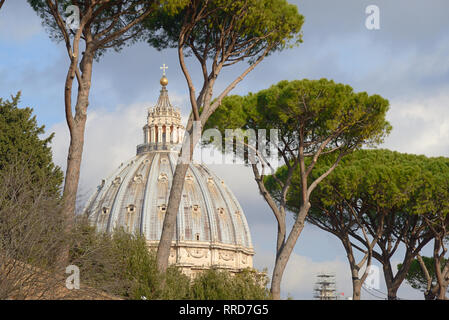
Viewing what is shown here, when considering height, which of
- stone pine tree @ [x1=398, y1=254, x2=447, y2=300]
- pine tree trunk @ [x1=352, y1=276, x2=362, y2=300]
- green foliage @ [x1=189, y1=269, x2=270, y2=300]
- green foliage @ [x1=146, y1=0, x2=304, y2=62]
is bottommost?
green foliage @ [x1=189, y1=269, x2=270, y2=300]

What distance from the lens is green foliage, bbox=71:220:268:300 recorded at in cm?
1146

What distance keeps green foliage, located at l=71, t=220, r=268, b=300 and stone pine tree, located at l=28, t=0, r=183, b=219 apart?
79cm

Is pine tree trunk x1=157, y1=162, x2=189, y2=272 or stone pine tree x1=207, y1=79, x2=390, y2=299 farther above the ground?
stone pine tree x1=207, y1=79, x2=390, y2=299

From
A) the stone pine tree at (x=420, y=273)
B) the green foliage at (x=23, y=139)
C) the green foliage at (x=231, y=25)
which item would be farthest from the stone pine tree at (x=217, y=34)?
the stone pine tree at (x=420, y=273)

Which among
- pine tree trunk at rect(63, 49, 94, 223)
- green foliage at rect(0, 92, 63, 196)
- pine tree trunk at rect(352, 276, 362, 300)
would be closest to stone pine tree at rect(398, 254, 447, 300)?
pine tree trunk at rect(352, 276, 362, 300)

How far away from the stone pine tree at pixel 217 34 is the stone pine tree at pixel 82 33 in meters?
0.51

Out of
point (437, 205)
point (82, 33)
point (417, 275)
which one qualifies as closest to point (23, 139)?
point (82, 33)

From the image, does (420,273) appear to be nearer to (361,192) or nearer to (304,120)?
(361,192)

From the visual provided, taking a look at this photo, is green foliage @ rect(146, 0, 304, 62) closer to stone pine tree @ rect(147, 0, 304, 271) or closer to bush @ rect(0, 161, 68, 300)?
stone pine tree @ rect(147, 0, 304, 271)

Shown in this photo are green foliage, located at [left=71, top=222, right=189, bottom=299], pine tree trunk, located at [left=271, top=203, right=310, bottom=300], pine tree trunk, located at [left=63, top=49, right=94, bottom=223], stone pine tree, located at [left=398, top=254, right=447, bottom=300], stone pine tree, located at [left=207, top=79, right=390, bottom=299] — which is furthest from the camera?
stone pine tree, located at [left=398, top=254, right=447, bottom=300]

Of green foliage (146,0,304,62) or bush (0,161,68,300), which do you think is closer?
bush (0,161,68,300)

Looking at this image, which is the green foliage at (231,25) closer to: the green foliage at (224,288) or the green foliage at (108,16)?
the green foliage at (108,16)

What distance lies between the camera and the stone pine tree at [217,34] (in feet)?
44.0
